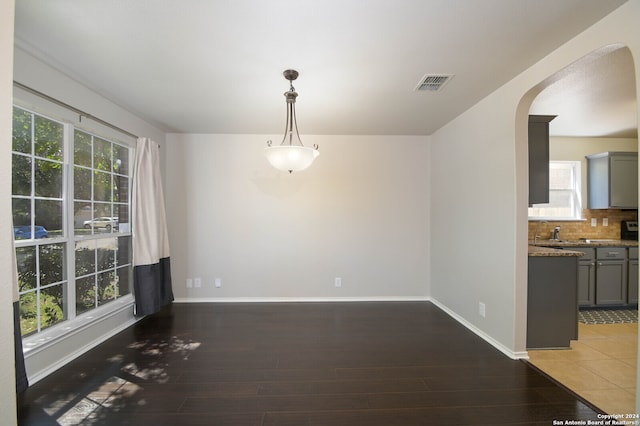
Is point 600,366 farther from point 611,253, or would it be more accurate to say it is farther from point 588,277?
point 611,253

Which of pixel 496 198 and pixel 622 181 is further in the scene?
pixel 622 181

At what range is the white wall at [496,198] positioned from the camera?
222cm

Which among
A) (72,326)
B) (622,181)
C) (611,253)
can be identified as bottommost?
(72,326)

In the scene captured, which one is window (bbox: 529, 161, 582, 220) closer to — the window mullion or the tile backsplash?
the tile backsplash

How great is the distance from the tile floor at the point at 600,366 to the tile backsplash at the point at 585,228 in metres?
1.60

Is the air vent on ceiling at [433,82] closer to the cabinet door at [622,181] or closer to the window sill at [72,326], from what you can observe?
the cabinet door at [622,181]

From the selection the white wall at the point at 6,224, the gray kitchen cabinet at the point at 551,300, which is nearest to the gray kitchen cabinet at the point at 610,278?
the gray kitchen cabinet at the point at 551,300

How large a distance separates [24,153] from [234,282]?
2680mm

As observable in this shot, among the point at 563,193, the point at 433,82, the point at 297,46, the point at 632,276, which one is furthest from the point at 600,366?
the point at 297,46

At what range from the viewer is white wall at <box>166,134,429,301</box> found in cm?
407

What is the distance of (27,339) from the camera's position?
2.15m

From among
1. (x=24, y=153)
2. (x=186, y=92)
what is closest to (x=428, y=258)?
(x=186, y=92)

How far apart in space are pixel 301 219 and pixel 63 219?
2639 mm

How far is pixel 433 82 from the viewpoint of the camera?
250cm
